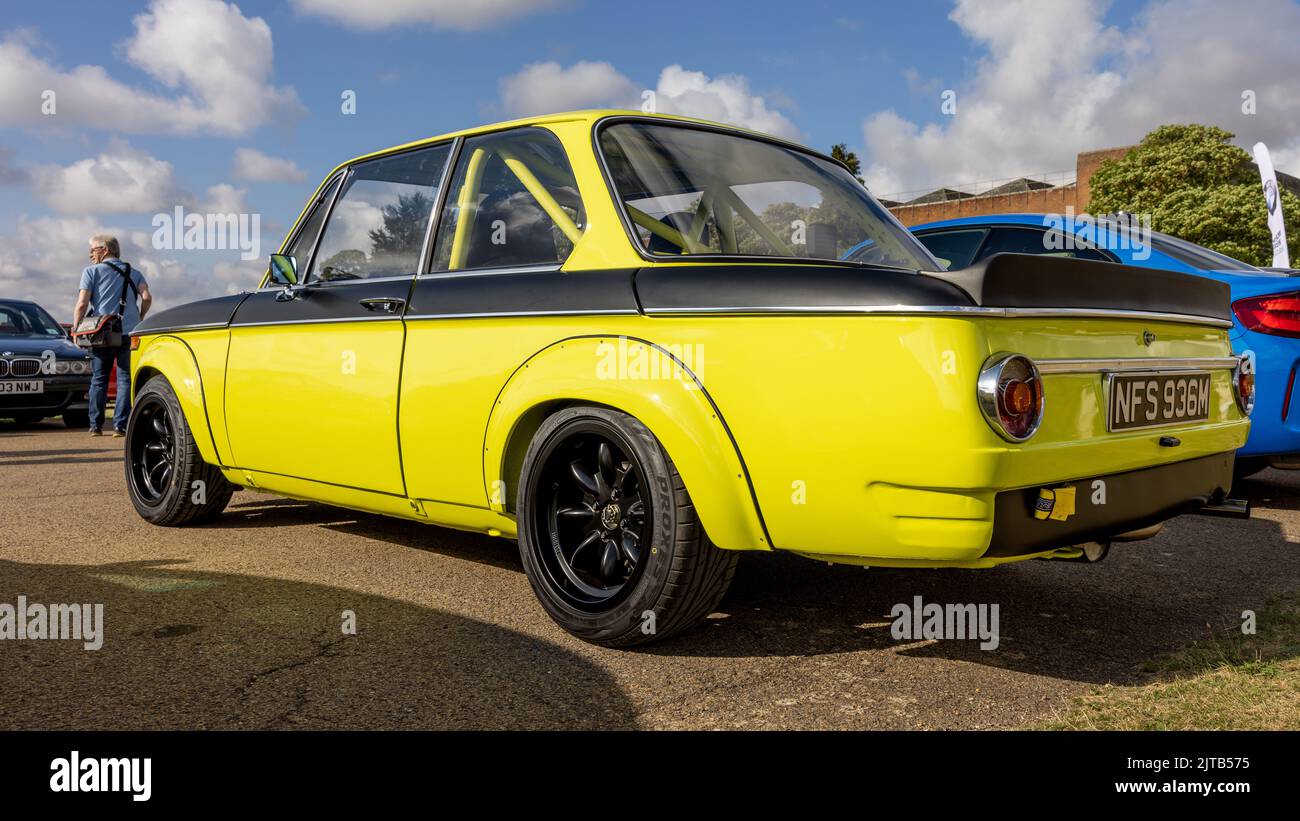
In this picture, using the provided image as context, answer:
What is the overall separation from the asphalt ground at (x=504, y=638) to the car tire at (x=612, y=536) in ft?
0.47

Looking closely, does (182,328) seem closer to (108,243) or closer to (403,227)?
(403,227)

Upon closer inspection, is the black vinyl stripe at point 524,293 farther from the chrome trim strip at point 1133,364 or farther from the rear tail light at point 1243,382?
the rear tail light at point 1243,382

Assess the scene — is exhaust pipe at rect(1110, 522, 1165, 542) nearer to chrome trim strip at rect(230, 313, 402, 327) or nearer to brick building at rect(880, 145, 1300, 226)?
chrome trim strip at rect(230, 313, 402, 327)

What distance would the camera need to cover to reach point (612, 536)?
10.9ft

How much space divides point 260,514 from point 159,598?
1.91m

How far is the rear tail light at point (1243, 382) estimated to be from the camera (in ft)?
12.1

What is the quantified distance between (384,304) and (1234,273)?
14.9 ft

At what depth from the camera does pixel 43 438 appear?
10.5 m

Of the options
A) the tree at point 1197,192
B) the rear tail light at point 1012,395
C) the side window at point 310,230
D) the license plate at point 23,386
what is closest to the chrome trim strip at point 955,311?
the rear tail light at point 1012,395

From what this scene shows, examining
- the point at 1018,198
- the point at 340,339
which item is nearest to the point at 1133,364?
the point at 340,339

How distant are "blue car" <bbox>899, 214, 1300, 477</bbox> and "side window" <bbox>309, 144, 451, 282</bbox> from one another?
119 inches
